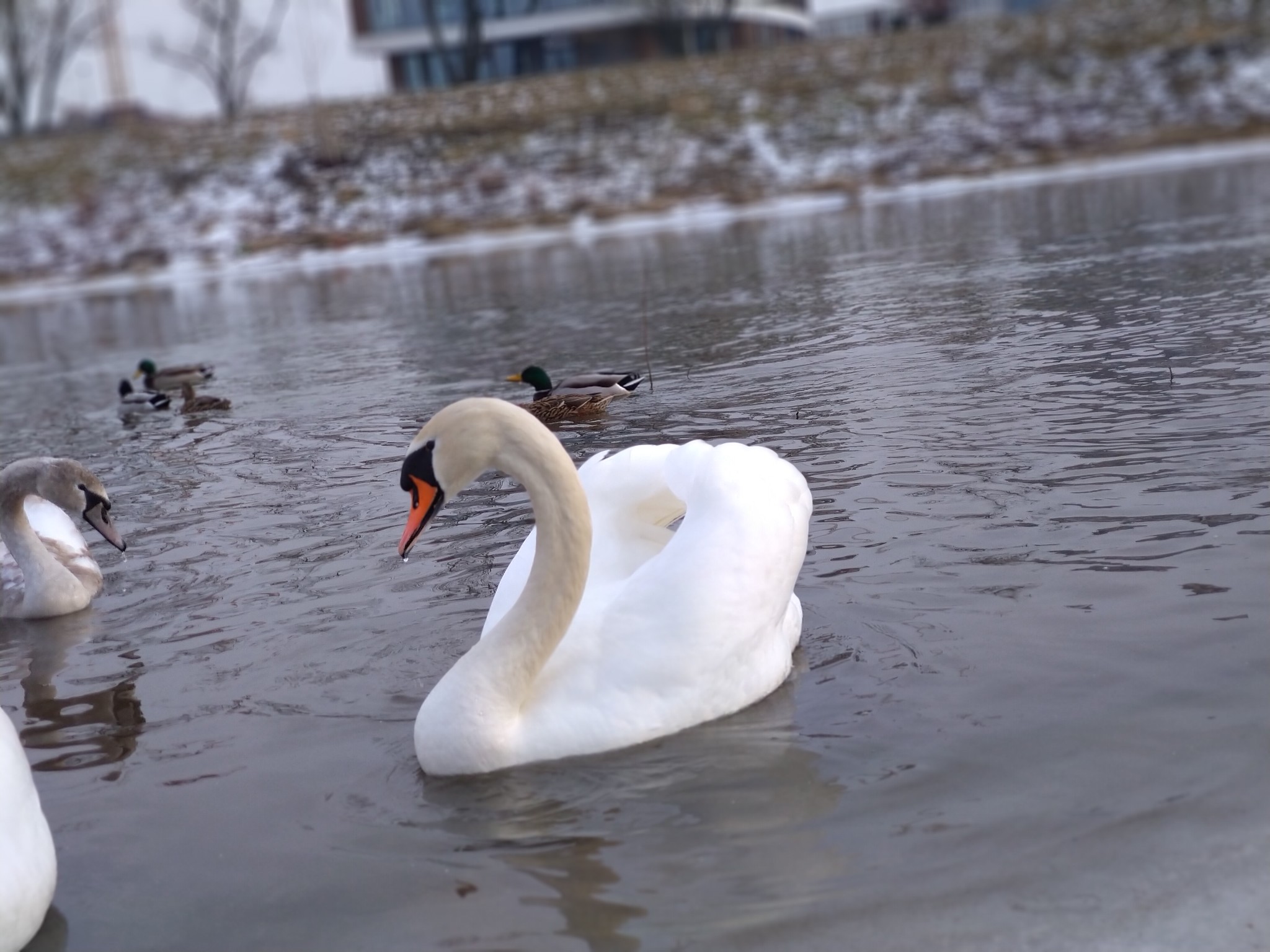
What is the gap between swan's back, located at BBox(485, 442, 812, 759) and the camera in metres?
4.07

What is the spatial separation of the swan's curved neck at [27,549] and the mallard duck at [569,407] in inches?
121

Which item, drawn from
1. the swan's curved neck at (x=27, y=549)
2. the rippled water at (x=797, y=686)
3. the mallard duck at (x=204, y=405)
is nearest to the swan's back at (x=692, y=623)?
the rippled water at (x=797, y=686)

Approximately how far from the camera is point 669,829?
3.67 metres

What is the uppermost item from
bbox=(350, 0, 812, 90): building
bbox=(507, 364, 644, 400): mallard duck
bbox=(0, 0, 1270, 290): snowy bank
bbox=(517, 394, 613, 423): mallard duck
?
bbox=(350, 0, 812, 90): building

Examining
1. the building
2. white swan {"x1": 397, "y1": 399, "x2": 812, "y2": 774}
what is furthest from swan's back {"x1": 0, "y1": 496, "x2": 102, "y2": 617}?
the building

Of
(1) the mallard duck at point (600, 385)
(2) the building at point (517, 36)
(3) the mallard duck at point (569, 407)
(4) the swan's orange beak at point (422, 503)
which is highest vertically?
(2) the building at point (517, 36)

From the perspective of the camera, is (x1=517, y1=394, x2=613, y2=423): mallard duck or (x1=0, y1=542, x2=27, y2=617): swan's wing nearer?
(x1=0, y1=542, x2=27, y2=617): swan's wing

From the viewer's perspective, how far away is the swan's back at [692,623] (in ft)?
13.4

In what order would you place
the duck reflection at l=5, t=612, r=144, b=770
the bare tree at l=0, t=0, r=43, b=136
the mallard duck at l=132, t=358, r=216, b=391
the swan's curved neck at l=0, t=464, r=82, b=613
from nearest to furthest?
the duck reflection at l=5, t=612, r=144, b=770
the swan's curved neck at l=0, t=464, r=82, b=613
the mallard duck at l=132, t=358, r=216, b=391
the bare tree at l=0, t=0, r=43, b=136

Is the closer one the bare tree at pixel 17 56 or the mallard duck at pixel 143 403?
the mallard duck at pixel 143 403

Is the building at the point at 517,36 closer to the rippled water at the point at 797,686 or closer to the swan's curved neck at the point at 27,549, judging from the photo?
the rippled water at the point at 797,686

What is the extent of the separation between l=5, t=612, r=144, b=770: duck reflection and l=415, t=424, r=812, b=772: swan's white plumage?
1170 mm

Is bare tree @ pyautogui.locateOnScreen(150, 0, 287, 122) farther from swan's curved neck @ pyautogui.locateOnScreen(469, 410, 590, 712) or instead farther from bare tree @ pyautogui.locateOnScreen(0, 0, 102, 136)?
swan's curved neck @ pyautogui.locateOnScreen(469, 410, 590, 712)

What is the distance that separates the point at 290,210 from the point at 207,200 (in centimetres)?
274
